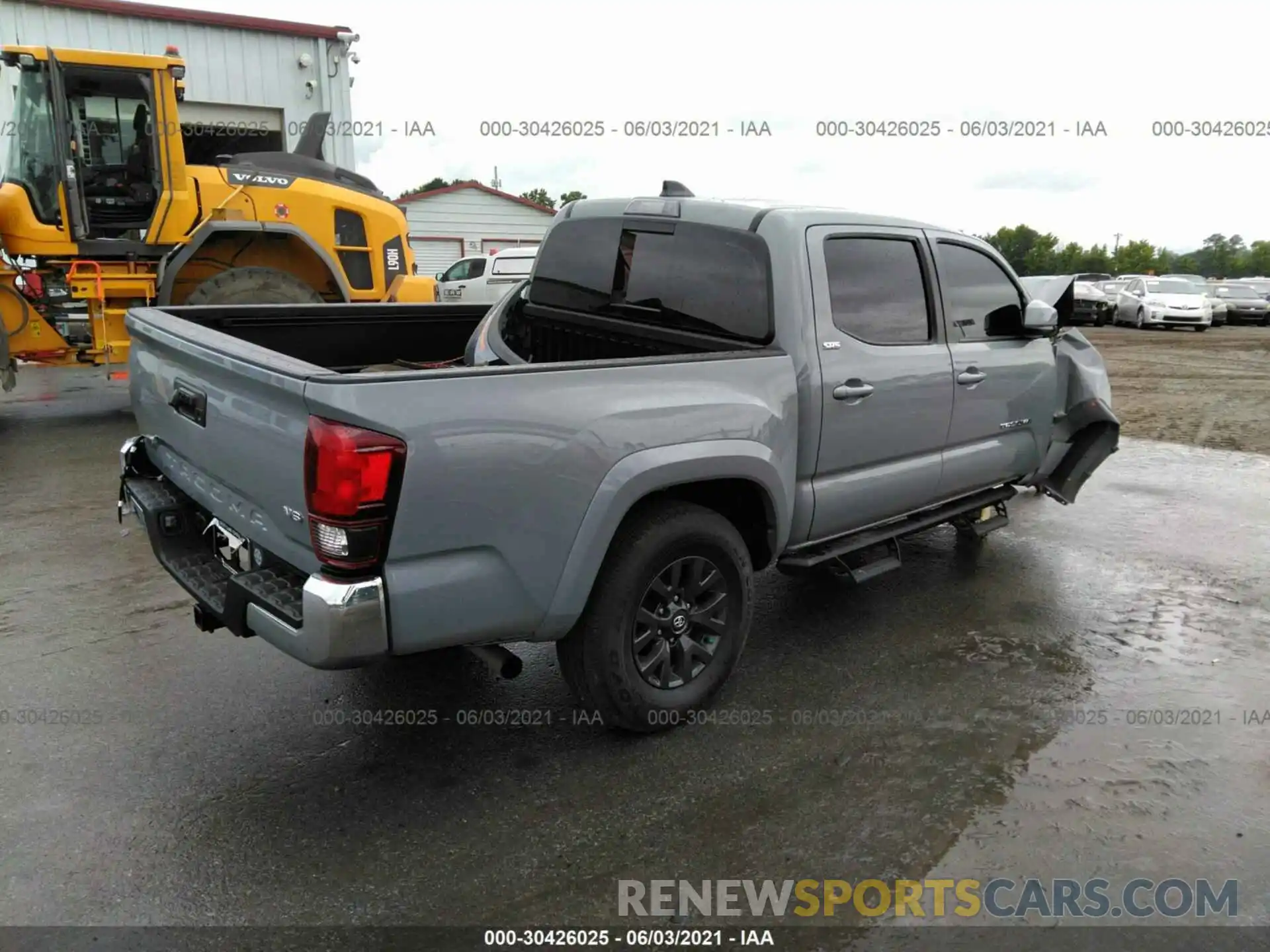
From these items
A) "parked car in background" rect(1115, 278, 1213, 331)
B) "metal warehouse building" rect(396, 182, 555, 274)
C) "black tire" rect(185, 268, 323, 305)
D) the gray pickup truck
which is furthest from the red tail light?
"parked car in background" rect(1115, 278, 1213, 331)

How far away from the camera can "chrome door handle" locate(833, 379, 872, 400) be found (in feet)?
12.8

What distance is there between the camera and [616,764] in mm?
3330

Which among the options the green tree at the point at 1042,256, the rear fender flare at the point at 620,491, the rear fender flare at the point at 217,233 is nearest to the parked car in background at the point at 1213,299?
the rear fender flare at the point at 217,233

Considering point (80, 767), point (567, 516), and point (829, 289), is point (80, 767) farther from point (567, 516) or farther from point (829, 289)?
point (829, 289)

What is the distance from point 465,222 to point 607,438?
84.0ft

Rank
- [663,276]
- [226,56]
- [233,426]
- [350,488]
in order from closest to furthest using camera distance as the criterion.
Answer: [350,488]
[233,426]
[663,276]
[226,56]

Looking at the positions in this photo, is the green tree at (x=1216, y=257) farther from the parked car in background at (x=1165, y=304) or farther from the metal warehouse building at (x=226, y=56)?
the metal warehouse building at (x=226, y=56)

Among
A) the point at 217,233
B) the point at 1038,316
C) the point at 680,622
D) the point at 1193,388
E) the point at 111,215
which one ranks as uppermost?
the point at 111,215

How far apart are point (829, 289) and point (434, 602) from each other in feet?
7.20

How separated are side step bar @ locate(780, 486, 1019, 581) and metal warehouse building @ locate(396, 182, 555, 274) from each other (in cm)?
2262

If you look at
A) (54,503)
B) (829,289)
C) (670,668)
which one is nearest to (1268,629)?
(829,289)

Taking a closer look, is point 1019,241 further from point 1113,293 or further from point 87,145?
point 87,145

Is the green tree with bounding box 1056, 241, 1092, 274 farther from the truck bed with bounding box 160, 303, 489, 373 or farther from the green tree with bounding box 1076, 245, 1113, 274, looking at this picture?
the truck bed with bounding box 160, 303, 489, 373

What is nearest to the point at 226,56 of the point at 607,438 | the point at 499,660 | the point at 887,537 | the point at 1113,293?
the point at 887,537
